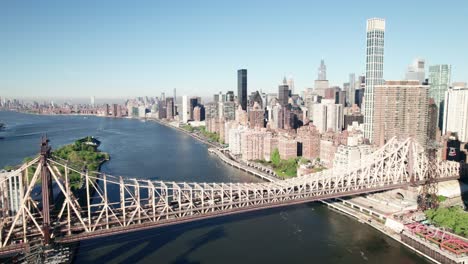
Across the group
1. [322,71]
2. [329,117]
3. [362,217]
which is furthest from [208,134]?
[322,71]

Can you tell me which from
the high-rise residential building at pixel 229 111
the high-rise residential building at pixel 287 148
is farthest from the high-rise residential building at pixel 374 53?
the high-rise residential building at pixel 229 111

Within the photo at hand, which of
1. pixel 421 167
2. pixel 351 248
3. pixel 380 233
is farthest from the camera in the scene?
pixel 421 167

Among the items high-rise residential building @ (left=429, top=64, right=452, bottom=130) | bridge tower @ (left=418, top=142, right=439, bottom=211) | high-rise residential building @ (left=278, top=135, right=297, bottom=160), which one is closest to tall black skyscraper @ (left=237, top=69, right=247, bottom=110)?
high-rise residential building @ (left=429, top=64, right=452, bottom=130)

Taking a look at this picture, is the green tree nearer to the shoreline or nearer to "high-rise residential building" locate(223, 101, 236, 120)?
the shoreline

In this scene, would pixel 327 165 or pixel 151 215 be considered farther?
pixel 327 165

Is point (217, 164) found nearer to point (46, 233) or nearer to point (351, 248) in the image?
point (351, 248)

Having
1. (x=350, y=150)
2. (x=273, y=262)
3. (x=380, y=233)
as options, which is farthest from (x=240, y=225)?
(x=350, y=150)

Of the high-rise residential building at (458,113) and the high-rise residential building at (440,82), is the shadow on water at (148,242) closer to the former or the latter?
the high-rise residential building at (458,113)
